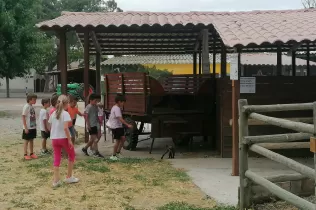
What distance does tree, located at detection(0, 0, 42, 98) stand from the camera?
20.0 meters

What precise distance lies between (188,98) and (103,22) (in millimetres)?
2656

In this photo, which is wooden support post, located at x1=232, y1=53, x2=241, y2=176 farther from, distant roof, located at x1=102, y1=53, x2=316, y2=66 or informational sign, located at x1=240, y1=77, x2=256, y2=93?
distant roof, located at x1=102, y1=53, x2=316, y2=66

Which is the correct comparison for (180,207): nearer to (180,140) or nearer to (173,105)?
(173,105)

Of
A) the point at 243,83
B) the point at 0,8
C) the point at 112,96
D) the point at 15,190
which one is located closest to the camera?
the point at 15,190

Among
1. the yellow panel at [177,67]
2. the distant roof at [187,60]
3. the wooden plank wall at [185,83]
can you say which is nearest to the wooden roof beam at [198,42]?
the wooden plank wall at [185,83]

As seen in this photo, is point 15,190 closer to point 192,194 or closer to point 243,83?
point 192,194

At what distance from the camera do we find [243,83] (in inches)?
367

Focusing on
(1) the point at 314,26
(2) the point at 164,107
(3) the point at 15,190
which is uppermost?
(1) the point at 314,26

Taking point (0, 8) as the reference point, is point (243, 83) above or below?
below

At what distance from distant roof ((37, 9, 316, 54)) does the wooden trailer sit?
4.17 ft

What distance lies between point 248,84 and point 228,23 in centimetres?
130

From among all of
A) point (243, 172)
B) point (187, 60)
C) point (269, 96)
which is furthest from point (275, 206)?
point (187, 60)

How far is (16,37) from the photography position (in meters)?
Result: 20.5

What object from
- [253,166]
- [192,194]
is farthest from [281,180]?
[253,166]
